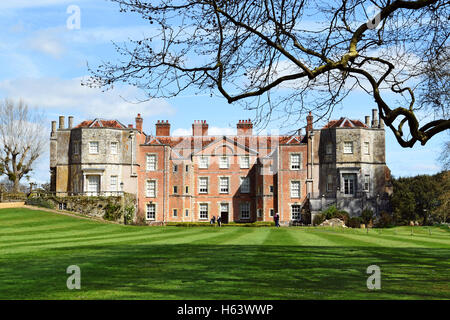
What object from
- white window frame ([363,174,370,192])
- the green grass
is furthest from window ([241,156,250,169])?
the green grass

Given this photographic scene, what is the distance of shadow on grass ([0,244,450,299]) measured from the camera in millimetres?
8438

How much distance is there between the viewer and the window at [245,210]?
6066 centimetres

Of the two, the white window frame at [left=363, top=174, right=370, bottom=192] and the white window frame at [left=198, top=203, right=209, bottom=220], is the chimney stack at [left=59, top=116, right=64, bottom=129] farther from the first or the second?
the white window frame at [left=363, top=174, right=370, bottom=192]

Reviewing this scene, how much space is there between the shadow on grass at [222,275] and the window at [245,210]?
44470 mm

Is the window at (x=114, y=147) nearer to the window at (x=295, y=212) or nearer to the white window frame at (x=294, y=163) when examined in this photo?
the white window frame at (x=294, y=163)

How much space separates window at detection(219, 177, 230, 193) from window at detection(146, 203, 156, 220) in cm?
817

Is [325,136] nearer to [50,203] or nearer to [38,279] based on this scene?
[50,203]

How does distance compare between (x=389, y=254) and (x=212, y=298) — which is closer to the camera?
(x=212, y=298)

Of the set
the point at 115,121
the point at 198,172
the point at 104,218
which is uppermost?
the point at 115,121

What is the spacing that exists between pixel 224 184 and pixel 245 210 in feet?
13.1
